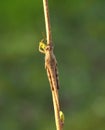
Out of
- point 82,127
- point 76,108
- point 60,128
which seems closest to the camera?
point 60,128

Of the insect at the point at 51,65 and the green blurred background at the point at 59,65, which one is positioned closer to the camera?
the insect at the point at 51,65

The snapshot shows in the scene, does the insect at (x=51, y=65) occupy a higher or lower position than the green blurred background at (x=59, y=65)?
higher

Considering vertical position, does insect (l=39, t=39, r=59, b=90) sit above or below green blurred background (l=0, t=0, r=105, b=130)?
above

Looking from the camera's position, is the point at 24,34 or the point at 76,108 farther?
the point at 24,34

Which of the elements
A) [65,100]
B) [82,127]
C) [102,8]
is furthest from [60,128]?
[102,8]

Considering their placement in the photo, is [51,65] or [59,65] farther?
[59,65]

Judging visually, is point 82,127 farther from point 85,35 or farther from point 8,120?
point 85,35

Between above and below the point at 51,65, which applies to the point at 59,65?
below

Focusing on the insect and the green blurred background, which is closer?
the insect
